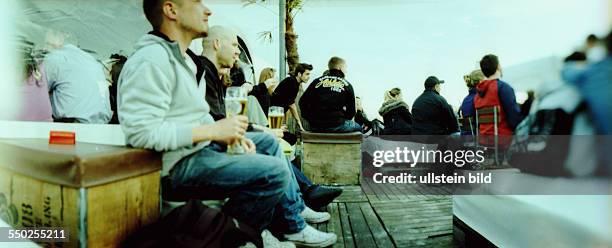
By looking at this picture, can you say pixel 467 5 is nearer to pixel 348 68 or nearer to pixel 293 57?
pixel 348 68

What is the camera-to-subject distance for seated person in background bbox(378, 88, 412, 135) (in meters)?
4.22

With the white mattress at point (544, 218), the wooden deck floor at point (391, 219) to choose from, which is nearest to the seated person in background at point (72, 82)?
the wooden deck floor at point (391, 219)

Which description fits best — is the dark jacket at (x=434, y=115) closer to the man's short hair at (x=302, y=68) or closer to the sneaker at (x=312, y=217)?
the man's short hair at (x=302, y=68)

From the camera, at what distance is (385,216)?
2.00 meters

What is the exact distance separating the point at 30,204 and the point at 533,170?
3.99ft

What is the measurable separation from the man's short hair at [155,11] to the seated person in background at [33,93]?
62 cm

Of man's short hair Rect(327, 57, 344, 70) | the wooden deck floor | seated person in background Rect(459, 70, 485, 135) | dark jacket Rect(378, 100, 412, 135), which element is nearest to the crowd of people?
the wooden deck floor

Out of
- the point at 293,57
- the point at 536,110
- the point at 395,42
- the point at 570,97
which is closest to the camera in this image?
the point at 570,97

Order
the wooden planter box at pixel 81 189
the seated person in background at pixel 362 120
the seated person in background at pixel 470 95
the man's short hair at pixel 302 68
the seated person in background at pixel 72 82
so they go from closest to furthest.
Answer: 1. the wooden planter box at pixel 81 189
2. the seated person in background at pixel 72 82
3. the seated person in background at pixel 470 95
4. the man's short hair at pixel 302 68
5. the seated person in background at pixel 362 120

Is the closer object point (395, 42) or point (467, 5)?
point (467, 5)

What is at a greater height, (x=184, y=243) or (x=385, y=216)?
(x=184, y=243)

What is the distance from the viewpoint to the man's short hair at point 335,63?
3.32m

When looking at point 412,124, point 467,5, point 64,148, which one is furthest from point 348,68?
point 64,148

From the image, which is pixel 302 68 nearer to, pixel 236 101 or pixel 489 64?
pixel 489 64
